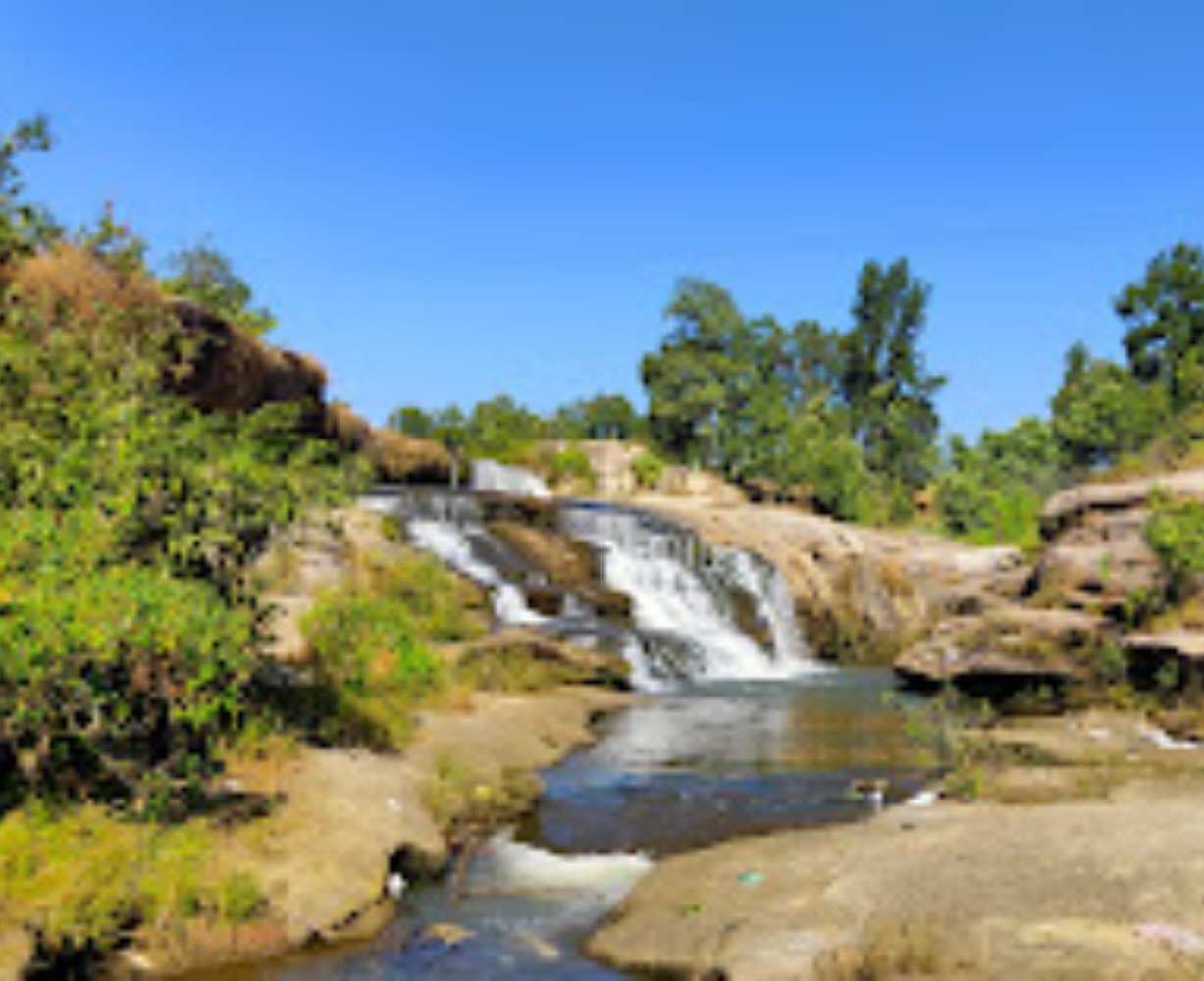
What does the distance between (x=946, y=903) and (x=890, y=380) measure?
249 ft

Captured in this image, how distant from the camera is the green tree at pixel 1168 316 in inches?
2392

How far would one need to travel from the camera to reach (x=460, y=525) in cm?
2900

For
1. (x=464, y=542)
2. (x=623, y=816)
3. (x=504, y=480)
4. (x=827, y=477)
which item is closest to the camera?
(x=623, y=816)

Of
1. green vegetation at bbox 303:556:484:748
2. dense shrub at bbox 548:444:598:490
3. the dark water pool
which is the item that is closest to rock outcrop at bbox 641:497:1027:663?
the dark water pool

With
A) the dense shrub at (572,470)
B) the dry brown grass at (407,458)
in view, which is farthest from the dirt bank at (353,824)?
the dense shrub at (572,470)

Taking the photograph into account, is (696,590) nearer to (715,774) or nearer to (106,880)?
(715,774)

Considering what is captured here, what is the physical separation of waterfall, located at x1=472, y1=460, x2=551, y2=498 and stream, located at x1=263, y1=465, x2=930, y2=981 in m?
13.9

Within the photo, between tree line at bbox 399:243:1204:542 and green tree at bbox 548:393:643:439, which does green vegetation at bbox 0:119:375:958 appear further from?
green tree at bbox 548:393:643:439

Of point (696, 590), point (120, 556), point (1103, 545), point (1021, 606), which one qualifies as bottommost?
point (1021, 606)

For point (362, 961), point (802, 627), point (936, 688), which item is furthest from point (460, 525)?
point (362, 961)

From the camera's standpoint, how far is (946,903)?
6.96 m

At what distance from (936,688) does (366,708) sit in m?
13.0

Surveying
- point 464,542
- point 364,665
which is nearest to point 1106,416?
point 464,542

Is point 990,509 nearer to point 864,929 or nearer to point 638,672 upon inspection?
point 638,672
